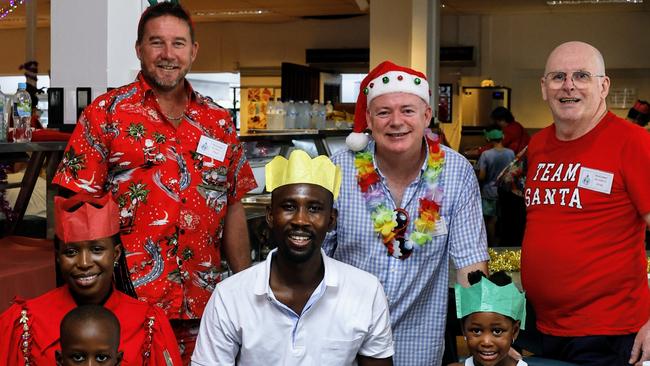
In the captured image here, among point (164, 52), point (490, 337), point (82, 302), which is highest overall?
point (164, 52)

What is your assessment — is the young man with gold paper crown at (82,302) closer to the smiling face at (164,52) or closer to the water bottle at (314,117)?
the smiling face at (164,52)

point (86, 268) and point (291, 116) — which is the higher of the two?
point (291, 116)

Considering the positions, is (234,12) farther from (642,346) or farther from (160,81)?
(642,346)

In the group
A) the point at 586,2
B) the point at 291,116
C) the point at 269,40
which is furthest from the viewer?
the point at 269,40

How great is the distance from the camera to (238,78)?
742 inches

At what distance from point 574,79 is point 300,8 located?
12.0 m

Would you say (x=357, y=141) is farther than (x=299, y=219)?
Yes

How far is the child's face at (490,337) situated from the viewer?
8.53 feet

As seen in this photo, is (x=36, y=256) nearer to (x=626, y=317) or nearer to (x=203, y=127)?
(x=203, y=127)

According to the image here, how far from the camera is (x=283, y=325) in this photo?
98.8 inches

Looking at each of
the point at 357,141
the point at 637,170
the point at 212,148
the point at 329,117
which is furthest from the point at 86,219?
the point at 329,117

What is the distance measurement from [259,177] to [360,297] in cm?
276

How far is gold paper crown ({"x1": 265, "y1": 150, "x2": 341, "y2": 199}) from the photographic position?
2.52 metres

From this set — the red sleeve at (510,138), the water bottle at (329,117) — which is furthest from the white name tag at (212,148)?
the red sleeve at (510,138)
